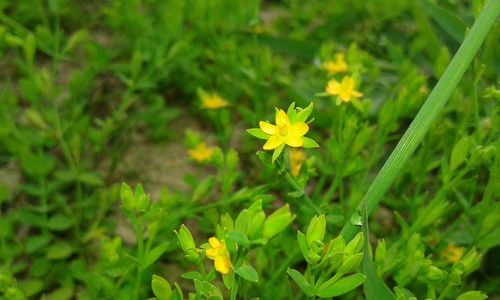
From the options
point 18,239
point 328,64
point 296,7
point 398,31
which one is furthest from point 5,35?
point 398,31

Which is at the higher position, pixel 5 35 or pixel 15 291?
pixel 5 35

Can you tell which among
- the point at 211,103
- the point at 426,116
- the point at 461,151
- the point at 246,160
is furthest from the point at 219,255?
the point at 246,160

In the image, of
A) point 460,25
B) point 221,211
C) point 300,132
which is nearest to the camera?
point 300,132

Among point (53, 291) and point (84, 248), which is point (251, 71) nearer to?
point (84, 248)

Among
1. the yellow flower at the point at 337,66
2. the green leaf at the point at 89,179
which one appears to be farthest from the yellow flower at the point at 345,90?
the green leaf at the point at 89,179

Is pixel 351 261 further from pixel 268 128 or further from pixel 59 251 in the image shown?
pixel 59 251

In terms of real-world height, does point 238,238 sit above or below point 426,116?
below

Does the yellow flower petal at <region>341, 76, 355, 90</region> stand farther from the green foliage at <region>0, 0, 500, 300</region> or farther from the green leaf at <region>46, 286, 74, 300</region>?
the green leaf at <region>46, 286, 74, 300</region>
